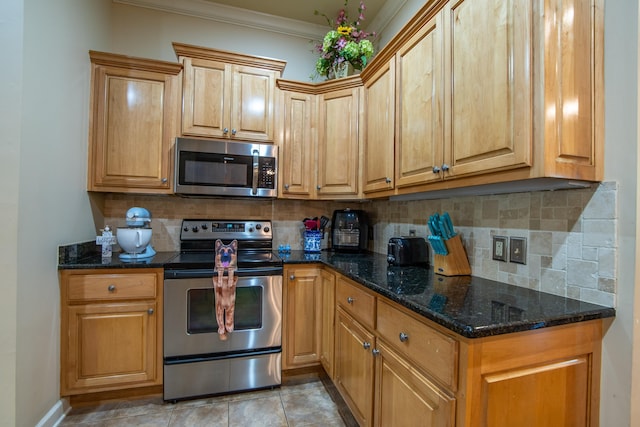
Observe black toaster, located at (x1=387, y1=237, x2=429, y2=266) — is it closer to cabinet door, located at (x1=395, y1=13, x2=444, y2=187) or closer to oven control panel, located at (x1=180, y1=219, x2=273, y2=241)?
cabinet door, located at (x1=395, y1=13, x2=444, y2=187)

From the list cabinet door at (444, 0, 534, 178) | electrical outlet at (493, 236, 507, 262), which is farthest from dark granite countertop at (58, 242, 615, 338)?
cabinet door at (444, 0, 534, 178)

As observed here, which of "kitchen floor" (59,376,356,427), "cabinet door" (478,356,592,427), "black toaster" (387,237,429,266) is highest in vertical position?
"black toaster" (387,237,429,266)

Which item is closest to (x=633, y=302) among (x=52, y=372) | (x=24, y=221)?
(x=24, y=221)

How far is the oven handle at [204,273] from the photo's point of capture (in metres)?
1.84

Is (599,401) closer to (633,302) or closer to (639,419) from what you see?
(639,419)

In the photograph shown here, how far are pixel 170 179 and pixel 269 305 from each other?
1.16m

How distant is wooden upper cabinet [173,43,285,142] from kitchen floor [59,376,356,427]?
1.82m

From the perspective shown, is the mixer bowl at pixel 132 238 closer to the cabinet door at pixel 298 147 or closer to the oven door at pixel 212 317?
the oven door at pixel 212 317

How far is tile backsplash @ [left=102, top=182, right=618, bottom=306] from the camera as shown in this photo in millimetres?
1011

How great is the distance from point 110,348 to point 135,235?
2.31 ft

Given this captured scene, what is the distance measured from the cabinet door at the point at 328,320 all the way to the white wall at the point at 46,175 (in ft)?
5.15

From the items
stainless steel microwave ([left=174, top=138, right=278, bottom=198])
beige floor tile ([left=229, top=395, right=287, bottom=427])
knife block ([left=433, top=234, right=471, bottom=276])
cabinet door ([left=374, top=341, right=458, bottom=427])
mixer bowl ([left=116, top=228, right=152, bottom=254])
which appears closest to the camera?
cabinet door ([left=374, top=341, right=458, bottom=427])

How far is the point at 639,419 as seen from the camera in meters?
0.94

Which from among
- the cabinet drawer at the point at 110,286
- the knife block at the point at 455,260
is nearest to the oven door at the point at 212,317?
the cabinet drawer at the point at 110,286
